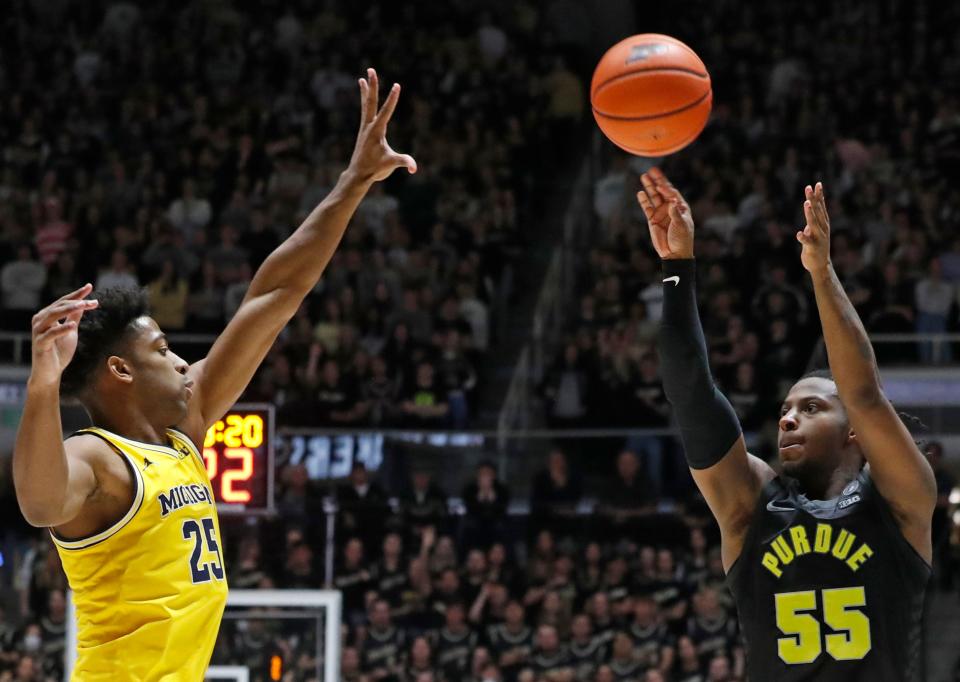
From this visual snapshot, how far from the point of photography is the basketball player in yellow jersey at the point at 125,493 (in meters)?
3.80

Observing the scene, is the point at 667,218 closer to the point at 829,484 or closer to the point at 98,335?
the point at 829,484

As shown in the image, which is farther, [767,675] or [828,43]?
[828,43]

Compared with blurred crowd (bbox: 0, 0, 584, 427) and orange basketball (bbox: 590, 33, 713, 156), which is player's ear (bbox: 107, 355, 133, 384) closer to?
orange basketball (bbox: 590, 33, 713, 156)

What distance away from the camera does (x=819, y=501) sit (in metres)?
4.46

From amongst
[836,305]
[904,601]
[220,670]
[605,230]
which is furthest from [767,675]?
[605,230]

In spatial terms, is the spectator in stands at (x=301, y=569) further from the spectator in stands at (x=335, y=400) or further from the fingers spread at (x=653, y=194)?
the fingers spread at (x=653, y=194)

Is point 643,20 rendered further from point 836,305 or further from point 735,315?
point 836,305

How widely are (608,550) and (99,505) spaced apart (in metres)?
9.11

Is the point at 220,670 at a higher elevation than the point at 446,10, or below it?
below

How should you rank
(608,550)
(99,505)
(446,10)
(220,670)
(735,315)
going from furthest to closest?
(446,10) → (735,315) → (608,550) → (220,670) → (99,505)

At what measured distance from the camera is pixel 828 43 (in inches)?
740

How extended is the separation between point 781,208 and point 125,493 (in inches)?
484

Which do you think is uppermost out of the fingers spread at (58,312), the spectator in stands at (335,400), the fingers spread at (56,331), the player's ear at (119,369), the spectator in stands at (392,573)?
the spectator in stands at (335,400)

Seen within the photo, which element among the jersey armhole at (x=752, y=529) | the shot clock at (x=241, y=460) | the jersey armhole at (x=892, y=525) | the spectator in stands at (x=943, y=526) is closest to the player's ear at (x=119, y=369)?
the jersey armhole at (x=752, y=529)
